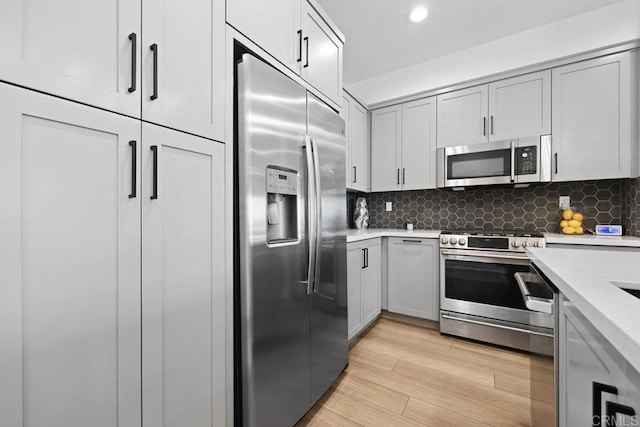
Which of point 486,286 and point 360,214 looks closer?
point 486,286

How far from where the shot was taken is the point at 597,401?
619mm

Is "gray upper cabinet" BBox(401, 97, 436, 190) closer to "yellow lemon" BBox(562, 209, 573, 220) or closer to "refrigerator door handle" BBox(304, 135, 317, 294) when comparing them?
"yellow lemon" BBox(562, 209, 573, 220)

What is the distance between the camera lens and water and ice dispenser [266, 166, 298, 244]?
1312 mm

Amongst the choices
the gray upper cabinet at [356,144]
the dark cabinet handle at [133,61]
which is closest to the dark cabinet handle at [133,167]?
the dark cabinet handle at [133,61]

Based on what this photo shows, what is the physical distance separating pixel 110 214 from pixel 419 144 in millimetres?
2987

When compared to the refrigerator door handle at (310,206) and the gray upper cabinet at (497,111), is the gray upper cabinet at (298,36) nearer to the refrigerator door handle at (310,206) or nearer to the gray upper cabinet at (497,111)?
the refrigerator door handle at (310,206)

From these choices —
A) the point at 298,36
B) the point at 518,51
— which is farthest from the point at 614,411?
the point at 518,51

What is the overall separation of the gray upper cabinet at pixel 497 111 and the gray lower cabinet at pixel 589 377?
2265 mm

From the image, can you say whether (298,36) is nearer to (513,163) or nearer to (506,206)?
(513,163)

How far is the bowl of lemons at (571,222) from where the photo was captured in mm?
2482

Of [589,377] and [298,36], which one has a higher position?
[298,36]

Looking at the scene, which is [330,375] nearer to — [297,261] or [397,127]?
[297,261]

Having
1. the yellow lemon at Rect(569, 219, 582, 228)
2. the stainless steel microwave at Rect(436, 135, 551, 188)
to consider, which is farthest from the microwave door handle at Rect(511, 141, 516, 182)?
the yellow lemon at Rect(569, 219, 582, 228)

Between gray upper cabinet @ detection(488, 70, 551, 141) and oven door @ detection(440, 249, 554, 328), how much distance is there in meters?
1.19
